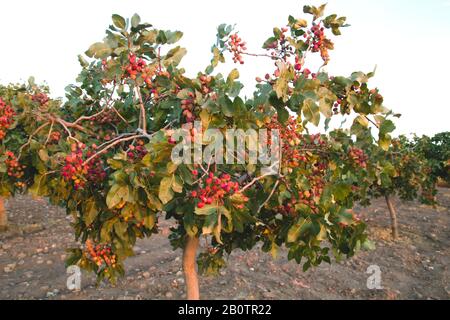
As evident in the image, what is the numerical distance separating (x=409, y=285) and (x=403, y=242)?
344 cm

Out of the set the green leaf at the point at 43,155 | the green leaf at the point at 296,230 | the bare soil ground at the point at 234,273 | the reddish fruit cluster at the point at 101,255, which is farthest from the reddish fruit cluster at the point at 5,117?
the bare soil ground at the point at 234,273

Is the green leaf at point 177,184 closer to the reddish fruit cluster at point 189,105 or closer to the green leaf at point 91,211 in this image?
the reddish fruit cluster at point 189,105

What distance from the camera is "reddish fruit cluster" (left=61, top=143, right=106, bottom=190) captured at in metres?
3.06

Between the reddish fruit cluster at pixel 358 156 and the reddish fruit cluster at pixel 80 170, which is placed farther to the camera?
the reddish fruit cluster at pixel 358 156

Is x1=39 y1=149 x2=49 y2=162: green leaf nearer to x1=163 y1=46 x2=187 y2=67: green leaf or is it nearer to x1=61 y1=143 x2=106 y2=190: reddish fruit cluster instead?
x1=61 y1=143 x2=106 y2=190: reddish fruit cluster

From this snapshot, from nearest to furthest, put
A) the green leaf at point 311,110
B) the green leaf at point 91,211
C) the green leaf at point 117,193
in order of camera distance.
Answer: the green leaf at point 311,110 → the green leaf at point 117,193 → the green leaf at point 91,211

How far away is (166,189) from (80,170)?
99cm

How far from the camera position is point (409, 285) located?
878cm

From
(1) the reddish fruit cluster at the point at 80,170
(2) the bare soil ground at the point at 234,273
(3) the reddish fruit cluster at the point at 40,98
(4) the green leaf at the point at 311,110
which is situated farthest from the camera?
(2) the bare soil ground at the point at 234,273

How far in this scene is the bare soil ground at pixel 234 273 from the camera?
25.1 ft

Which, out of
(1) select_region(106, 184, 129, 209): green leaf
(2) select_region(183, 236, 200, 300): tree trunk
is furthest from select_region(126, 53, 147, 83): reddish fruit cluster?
(2) select_region(183, 236, 200, 300): tree trunk

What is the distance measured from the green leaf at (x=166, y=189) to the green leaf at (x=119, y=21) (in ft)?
4.84

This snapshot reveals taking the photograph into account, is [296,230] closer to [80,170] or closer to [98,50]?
[80,170]

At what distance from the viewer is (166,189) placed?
252cm
